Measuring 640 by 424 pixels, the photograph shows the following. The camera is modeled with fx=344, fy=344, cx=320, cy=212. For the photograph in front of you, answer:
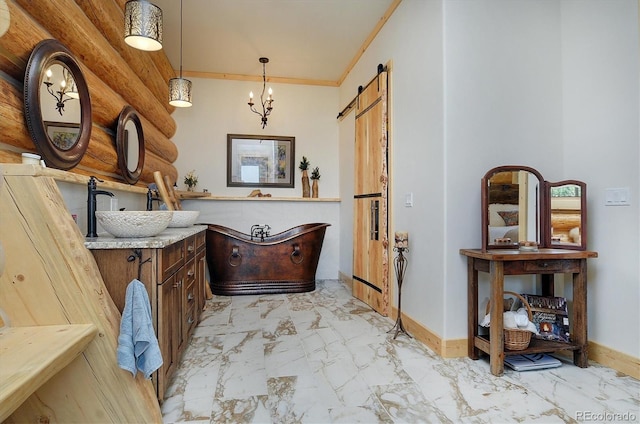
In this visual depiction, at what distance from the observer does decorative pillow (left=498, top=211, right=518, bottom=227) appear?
2.50 m

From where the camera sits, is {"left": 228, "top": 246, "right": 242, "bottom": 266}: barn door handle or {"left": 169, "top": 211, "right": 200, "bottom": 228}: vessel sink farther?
{"left": 228, "top": 246, "right": 242, "bottom": 266}: barn door handle

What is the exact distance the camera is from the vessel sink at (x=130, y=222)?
1.85 m

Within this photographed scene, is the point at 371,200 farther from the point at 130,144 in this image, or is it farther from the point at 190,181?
the point at 190,181

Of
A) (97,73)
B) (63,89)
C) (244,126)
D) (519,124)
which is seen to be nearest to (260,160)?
(244,126)

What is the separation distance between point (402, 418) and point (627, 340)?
5.60ft

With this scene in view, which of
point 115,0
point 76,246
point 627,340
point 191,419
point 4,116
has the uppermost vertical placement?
point 115,0

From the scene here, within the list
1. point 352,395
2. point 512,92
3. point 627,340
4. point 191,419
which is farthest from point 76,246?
point 627,340

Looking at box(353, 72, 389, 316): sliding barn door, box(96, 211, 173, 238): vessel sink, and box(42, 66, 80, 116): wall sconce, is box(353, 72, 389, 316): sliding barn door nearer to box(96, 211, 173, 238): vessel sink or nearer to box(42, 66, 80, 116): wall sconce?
box(96, 211, 173, 238): vessel sink

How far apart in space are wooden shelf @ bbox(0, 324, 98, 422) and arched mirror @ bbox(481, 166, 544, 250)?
233 centimetres

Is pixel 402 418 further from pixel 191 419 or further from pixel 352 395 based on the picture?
pixel 191 419

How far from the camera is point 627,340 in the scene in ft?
7.47

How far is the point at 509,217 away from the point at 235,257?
122 inches

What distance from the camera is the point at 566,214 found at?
2.51m

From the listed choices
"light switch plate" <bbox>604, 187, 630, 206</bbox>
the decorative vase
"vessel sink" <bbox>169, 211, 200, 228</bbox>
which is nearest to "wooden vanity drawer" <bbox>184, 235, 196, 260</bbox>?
"vessel sink" <bbox>169, 211, 200, 228</bbox>
